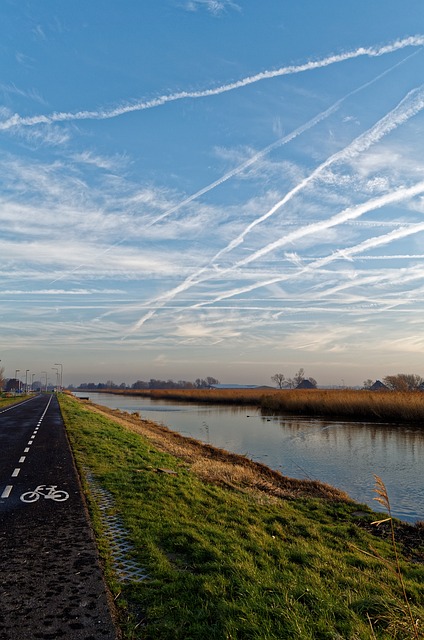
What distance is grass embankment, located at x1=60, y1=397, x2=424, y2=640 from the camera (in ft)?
14.9

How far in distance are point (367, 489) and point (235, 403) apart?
60172 mm

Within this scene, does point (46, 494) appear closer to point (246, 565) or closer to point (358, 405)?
point (246, 565)

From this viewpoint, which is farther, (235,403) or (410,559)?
(235,403)

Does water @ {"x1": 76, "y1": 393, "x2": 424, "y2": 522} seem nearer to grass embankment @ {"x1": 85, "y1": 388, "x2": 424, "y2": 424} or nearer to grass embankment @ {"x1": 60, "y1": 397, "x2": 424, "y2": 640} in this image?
grass embankment @ {"x1": 60, "y1": 397, "x2": 424, "y2": 640}

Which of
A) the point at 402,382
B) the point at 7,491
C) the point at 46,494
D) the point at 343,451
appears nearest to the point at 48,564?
the point at 46,494

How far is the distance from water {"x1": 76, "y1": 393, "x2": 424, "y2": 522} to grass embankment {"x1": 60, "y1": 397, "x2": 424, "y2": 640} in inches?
100

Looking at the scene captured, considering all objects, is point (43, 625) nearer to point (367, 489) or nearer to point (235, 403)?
point (367, 489)

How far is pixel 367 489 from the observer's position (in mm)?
15352

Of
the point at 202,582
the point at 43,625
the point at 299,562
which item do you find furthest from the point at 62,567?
the point at 299,562

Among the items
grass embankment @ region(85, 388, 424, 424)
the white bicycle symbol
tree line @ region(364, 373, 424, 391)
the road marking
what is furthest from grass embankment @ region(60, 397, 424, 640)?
tree line @ region(364, 373, 424, 391)

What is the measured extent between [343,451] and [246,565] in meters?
18.7

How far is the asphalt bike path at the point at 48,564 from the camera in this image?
4.41 metres

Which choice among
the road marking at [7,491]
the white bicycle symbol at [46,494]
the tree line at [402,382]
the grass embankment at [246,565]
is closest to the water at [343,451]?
the grass embankment at [246,565]

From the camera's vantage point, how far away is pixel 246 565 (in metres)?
6.15
